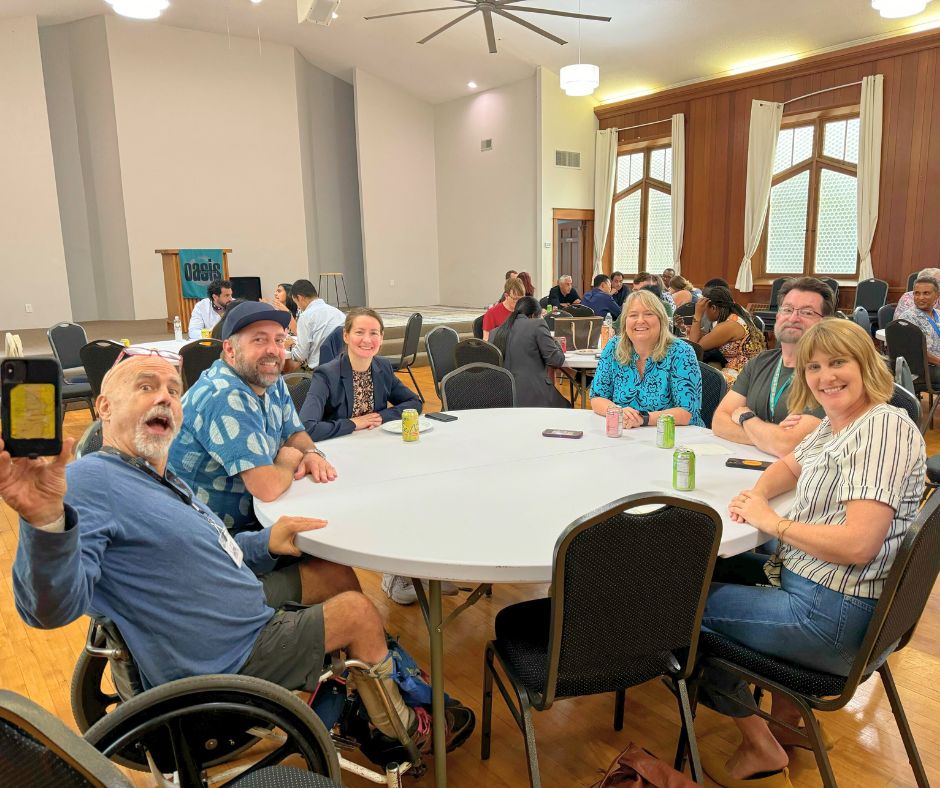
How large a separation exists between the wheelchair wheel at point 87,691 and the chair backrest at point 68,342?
517 centimetres

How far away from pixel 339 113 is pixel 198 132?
3299 millimetres

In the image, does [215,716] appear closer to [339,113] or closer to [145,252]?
[145,252]

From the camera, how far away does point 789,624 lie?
160 centimetres

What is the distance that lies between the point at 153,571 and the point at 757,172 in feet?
37.5

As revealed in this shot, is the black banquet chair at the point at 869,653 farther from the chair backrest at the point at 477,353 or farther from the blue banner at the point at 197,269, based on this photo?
the blue banner at the point at 197,269

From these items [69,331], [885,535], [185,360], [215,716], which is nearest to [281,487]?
[215,716]

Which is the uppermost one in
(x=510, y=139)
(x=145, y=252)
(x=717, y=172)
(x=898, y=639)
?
(x=510, y=139)

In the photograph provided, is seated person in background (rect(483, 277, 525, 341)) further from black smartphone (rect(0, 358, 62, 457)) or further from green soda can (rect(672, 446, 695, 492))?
black smartphone (rect(0, 358, 62, 457))

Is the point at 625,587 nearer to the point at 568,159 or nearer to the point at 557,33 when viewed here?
the point at 557,33

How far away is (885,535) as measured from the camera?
1501 mm

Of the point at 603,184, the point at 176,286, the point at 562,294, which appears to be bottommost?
the point at 562,294

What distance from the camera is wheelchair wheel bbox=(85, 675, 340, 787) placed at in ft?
3.41

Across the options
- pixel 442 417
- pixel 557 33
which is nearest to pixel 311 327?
pixel 442 417

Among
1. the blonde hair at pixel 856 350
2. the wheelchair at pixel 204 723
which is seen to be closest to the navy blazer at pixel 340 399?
the wheelchair at pixel 204 723
